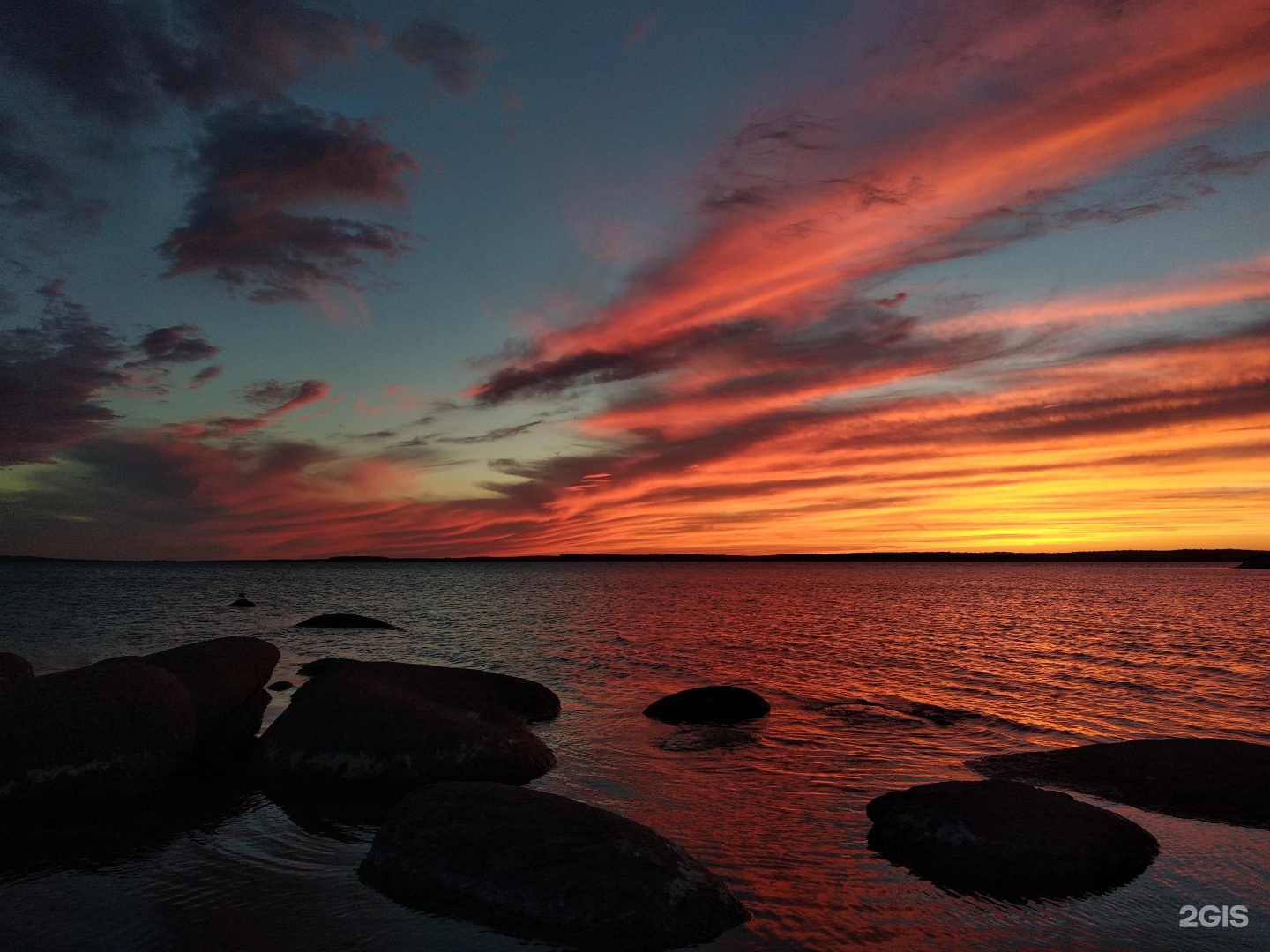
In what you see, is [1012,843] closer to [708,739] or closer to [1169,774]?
[1169,774]

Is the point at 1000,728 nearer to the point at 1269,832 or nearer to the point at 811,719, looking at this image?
the point at 811,719

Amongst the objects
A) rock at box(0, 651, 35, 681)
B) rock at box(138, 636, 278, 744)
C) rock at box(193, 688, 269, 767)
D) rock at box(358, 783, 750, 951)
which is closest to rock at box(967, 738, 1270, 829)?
rock at box(358, 783, 750, 951)

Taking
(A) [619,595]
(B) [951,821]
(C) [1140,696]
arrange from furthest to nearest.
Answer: (A) [619,595], (C) [1140,696], (B) [951,821]

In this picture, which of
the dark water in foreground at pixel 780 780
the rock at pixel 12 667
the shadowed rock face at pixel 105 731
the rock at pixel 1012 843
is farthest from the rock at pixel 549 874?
the rock at pixel 12 667

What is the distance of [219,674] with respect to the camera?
44.9 ft

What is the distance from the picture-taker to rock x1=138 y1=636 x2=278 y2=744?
13016 millimetres

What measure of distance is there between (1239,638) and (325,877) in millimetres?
42580

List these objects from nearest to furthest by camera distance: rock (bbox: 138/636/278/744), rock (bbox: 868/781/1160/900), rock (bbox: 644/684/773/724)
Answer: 1. rock (bbox: 868/781/1160/900)
2. rock (bbox: 138/636/278/744)
3. rock (bbox: 644/684/773/724)

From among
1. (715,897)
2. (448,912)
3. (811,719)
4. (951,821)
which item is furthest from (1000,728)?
(448,912)

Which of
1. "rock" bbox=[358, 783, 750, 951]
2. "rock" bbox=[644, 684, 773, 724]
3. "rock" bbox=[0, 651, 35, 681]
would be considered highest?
"rock" bbox=[0, 651, 35, 681]

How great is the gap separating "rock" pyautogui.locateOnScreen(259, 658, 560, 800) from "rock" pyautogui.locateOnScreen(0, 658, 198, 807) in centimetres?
144

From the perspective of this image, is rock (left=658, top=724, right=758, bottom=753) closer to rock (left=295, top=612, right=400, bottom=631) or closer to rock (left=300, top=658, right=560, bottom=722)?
rock (left=300, top=658, right=560, bottom=722)

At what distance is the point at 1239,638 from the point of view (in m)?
35.6

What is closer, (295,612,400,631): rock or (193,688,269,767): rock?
(193,688,269,767): rock
